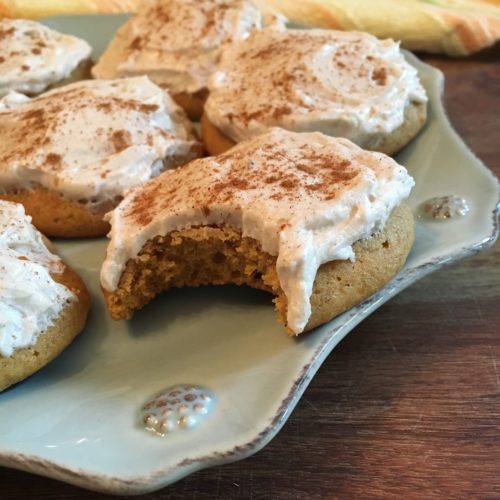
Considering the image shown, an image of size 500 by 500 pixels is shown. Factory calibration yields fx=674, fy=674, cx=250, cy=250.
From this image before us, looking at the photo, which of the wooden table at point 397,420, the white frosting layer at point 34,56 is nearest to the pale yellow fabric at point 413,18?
the white frosting layer at point 34,56

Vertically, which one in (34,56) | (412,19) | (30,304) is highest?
(34,56)

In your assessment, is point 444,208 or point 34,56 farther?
point 34,56

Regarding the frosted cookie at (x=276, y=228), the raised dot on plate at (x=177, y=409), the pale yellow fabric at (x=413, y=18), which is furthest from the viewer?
the pale yellow fabric at (x=413, y=18)

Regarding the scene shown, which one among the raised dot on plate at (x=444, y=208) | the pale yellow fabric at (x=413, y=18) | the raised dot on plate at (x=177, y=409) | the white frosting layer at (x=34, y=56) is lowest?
the pale yellow fabric at (x=413, y=18)

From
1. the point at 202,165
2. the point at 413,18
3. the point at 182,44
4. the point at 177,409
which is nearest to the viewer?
the point at 177,409

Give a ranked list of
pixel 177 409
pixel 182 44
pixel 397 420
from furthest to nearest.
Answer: pixel 182 44 < pixel 397 420 < pixel 177 409

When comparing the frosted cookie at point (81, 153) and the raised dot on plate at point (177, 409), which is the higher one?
the frosted cookie at point (81, 153)

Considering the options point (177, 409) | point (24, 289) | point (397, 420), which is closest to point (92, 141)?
point (24, 289)

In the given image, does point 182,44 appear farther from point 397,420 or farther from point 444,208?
point 397,420

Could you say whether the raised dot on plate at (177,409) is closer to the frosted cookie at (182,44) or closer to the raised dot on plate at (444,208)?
the raised dot on plate at (444,208)
